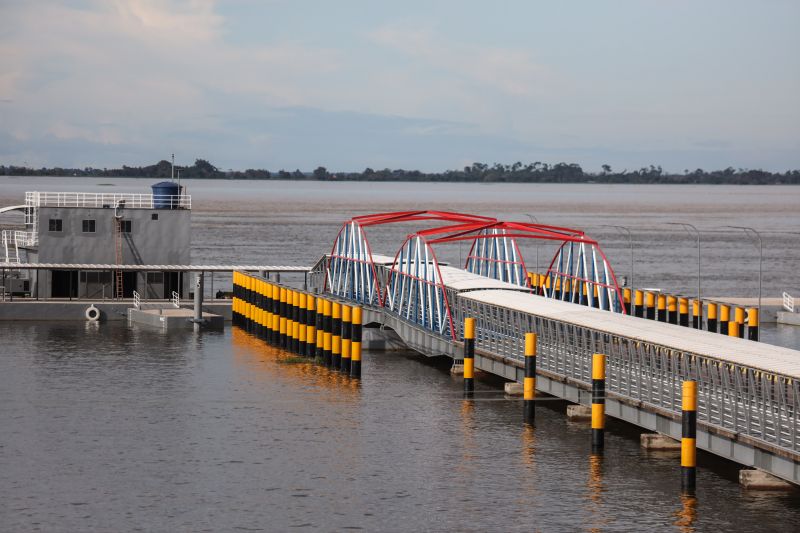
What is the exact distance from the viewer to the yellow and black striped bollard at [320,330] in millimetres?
55344

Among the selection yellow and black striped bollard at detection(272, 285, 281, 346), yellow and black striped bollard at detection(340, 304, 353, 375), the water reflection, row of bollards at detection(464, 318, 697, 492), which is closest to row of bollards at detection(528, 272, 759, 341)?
yellow and black striped bollard at detection(340, 304, 353, 375)

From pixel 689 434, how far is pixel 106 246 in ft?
158

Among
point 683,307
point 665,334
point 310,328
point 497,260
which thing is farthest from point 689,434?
point 497,260

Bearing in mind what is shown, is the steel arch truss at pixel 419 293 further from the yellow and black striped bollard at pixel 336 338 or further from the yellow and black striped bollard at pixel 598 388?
the yellow and black striped bollard at pixel 598 388

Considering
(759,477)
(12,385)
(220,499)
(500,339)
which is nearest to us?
(759,477)

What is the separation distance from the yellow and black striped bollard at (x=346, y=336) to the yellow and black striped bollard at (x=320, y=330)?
2.61m

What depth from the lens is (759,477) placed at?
31.8 metres

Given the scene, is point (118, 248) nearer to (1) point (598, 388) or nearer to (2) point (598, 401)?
(2) point (598, 401)

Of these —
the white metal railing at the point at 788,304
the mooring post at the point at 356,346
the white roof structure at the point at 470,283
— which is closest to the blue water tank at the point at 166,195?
the white roof structure at the point at 470,283

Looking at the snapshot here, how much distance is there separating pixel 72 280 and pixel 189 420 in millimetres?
31235

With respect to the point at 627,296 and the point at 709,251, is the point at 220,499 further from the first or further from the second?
the point at 709,251

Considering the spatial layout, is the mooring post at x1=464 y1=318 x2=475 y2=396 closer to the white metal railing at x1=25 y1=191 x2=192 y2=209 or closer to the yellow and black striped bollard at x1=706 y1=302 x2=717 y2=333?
the yellow and black striped bollard at x1=706 y1=302 x2=717 y2=333

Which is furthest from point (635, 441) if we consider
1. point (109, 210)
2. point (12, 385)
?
point (109, 210)

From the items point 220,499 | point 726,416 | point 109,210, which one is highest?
point 109,210
